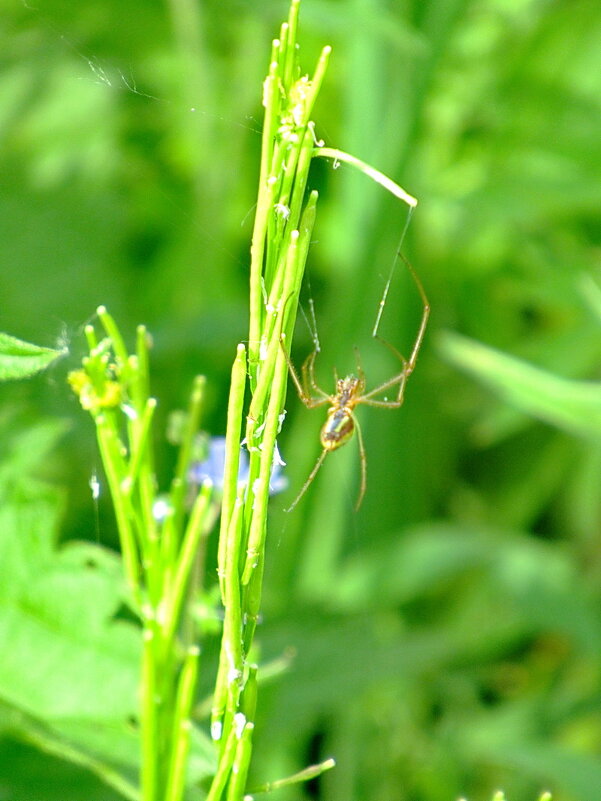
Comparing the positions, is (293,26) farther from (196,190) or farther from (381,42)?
(196,190)

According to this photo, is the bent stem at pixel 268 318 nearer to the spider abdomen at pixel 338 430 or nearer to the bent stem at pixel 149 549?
the bent stem at pixel 149 549

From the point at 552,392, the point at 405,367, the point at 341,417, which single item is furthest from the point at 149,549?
the point at 552,392

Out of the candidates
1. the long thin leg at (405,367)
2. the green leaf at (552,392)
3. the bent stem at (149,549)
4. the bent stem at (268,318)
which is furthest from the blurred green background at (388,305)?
the bent stem at (268,318)

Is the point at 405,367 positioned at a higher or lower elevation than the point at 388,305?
lower

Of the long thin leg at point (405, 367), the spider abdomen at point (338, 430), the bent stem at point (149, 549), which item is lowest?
the bent stem at point (149, 549)

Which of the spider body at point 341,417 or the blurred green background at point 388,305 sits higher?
the blurred green background at point 388,305

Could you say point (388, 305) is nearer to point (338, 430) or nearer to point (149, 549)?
point (338, 430)
